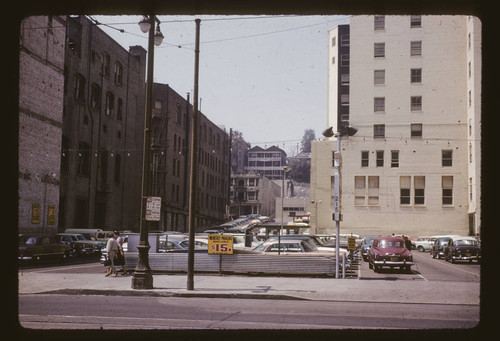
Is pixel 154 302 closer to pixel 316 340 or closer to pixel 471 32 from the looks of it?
pixel 316 340

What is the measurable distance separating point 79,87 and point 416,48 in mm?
34172

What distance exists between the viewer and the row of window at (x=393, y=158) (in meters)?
54.6

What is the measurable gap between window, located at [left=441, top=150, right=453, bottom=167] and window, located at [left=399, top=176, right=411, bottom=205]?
149 inches

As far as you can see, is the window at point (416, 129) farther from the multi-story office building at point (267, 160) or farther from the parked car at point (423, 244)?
the multi-story office building at point (267, 160)

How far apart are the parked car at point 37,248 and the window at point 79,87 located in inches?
630

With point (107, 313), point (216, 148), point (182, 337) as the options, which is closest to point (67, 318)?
point (107, 313)

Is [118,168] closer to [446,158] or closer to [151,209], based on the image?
[446,158]

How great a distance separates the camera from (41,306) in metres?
12.3

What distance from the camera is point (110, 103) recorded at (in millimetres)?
48812

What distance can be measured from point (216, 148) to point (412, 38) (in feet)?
120

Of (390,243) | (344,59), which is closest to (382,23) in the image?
(344,59)

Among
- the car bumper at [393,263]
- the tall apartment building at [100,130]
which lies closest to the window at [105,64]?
the tall apartment building at [100,130]

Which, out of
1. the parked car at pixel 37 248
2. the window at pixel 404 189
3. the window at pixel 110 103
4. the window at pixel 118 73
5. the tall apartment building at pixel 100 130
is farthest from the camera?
the window at pixel 404 189

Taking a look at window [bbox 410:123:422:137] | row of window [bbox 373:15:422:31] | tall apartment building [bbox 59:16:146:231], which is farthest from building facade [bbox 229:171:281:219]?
row of window [bbox 373:15:422:31]
